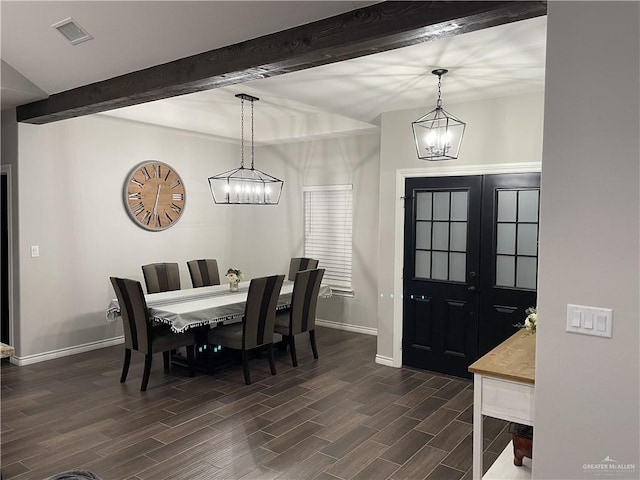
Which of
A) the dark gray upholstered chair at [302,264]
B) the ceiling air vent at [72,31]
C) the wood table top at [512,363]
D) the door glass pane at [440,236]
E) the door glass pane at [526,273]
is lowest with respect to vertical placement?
the wood table top at [512,363]

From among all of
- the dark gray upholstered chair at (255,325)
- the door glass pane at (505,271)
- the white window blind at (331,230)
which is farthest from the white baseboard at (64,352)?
the door glass pane at (505,271)

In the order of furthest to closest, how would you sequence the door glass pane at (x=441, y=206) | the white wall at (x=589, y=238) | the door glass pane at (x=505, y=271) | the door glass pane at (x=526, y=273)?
the door glass pane at (x=441, y=206) → the door glass pane at (x=505, y=271) → the door glass pane at (x=526, y=273) → the white wall at (x=589, y=238)

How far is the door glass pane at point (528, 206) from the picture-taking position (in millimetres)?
4172

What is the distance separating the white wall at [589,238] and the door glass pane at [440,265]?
2.68 m

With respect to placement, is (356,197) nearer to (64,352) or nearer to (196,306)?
(196,306)

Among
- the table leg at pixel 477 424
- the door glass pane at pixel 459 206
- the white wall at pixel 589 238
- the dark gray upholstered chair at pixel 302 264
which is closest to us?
the white wall at pixel 589 238

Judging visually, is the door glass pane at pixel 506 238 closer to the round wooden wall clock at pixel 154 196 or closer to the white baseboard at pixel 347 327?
the white baseboard at pixel 347 327

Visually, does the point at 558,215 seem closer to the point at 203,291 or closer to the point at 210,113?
the point at 203,291

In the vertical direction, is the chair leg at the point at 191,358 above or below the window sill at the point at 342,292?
below

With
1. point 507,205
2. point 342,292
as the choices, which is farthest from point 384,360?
point 507,205

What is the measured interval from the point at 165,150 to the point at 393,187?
3.12m

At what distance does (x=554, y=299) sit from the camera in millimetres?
1997

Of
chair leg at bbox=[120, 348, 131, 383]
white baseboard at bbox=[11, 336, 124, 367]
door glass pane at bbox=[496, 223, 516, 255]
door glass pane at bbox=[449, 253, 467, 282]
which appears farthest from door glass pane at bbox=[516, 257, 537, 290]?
white baseboard at bbox=[11, 336, 124, 367]

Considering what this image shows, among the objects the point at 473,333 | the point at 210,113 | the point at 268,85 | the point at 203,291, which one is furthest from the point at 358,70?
the point at 210,113
